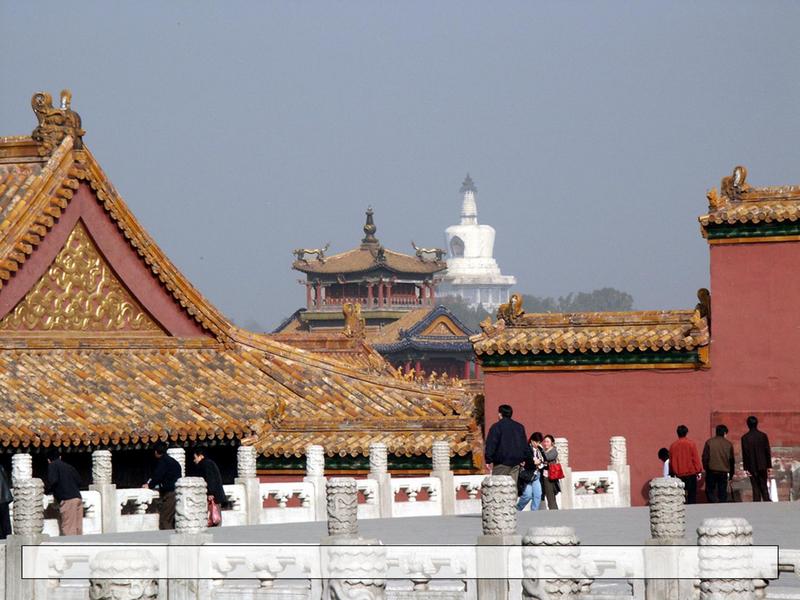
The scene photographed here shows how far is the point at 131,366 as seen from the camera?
29672 mm

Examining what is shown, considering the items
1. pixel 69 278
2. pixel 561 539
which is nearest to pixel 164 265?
pixel 69 278

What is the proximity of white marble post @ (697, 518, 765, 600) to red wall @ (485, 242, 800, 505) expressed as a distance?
12725mm

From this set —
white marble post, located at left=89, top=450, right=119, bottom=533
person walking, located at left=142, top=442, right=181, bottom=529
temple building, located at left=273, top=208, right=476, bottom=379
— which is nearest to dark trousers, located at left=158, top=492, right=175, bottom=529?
person walking, located at left=142, top=442, right=181, bottom=529

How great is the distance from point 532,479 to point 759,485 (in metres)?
2.86

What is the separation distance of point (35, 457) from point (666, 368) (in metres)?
7.97

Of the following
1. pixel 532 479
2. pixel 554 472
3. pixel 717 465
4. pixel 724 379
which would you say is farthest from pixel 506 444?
pixel 724 379

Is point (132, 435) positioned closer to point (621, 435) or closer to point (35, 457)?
point (35, 457)

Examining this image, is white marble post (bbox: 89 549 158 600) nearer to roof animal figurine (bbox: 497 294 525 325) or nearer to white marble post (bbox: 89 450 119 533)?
white marble post (bbox: 89 450 119 533)

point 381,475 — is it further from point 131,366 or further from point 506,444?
point 131,366

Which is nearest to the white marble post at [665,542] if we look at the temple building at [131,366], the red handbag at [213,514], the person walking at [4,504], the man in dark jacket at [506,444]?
the man in dark jacket at [506,444]

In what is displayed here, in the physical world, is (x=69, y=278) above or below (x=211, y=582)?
above

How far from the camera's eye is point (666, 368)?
1089 inches

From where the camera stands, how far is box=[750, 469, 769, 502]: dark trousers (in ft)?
81.5

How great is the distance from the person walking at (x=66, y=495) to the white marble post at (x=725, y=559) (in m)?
9.80
